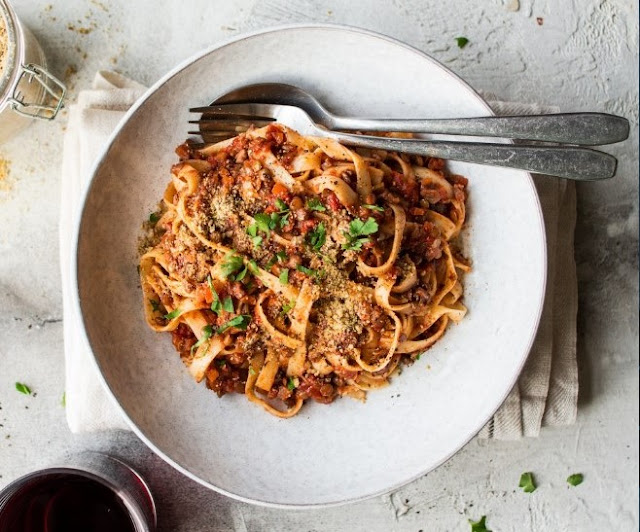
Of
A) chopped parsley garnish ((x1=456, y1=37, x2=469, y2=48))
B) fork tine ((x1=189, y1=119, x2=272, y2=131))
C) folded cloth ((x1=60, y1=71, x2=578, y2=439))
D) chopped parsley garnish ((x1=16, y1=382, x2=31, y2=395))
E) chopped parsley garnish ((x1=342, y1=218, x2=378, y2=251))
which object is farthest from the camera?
chopped parsley garnish ((x1=456, y1=37, x2=469, y2=48))

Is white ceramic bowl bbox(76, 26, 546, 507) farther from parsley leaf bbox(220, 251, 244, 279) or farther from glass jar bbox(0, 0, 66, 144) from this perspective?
glass jar bbox(0, 0, 66, 144)

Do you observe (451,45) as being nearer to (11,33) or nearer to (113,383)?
(11,33)

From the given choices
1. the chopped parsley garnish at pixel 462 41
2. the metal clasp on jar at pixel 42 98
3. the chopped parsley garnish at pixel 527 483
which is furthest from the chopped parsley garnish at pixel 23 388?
the chopped parsley garnish at pixel 462 41

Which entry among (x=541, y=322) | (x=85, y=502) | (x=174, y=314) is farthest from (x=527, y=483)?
(x=85, y=502)

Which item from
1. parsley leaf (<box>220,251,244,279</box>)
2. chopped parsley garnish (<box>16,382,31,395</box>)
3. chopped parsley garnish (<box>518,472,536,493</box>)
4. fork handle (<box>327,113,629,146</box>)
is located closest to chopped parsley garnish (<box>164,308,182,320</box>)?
parsley leaf (<box>220,251,244,279</box>)

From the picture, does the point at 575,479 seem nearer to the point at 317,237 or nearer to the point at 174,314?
the point at 317,237

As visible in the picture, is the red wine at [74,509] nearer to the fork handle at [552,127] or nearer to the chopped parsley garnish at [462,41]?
the fork handle at [552,127]
